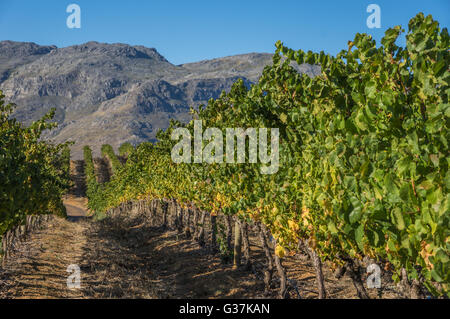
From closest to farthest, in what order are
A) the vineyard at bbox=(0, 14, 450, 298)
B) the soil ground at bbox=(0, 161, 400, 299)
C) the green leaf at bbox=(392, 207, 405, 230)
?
1. the vineyard at bbox=(0, 14, 450, 298)
2. the green leaf at bbox=(392, 207, 405, 230)
3. the soil ground at bbox=(0, 161, 400, 299)

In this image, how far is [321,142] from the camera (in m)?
4.80

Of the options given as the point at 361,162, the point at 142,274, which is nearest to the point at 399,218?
the point at 361,162

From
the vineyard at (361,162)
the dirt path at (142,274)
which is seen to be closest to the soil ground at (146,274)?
the dirt path at (142,274)

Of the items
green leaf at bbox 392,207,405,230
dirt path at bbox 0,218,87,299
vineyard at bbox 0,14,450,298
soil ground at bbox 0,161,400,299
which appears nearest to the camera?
vineyard at bbox 0,14,450,298

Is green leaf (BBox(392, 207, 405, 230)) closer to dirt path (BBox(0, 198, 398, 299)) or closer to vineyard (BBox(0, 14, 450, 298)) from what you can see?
vineyard (BBox(0, 14, 450, 298))

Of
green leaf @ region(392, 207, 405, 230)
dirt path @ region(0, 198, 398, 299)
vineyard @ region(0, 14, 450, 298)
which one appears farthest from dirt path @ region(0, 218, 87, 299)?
green leaf @ region(392, 207, 405, 230)

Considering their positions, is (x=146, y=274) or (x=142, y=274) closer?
(x=142, y=274)

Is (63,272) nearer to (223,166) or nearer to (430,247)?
A: (223,166)

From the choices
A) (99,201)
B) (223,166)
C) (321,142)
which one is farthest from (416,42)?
(99,201)

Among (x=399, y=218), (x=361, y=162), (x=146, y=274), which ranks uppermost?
(x=361, y=162)

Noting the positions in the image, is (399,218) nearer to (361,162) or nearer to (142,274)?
(361,162)
